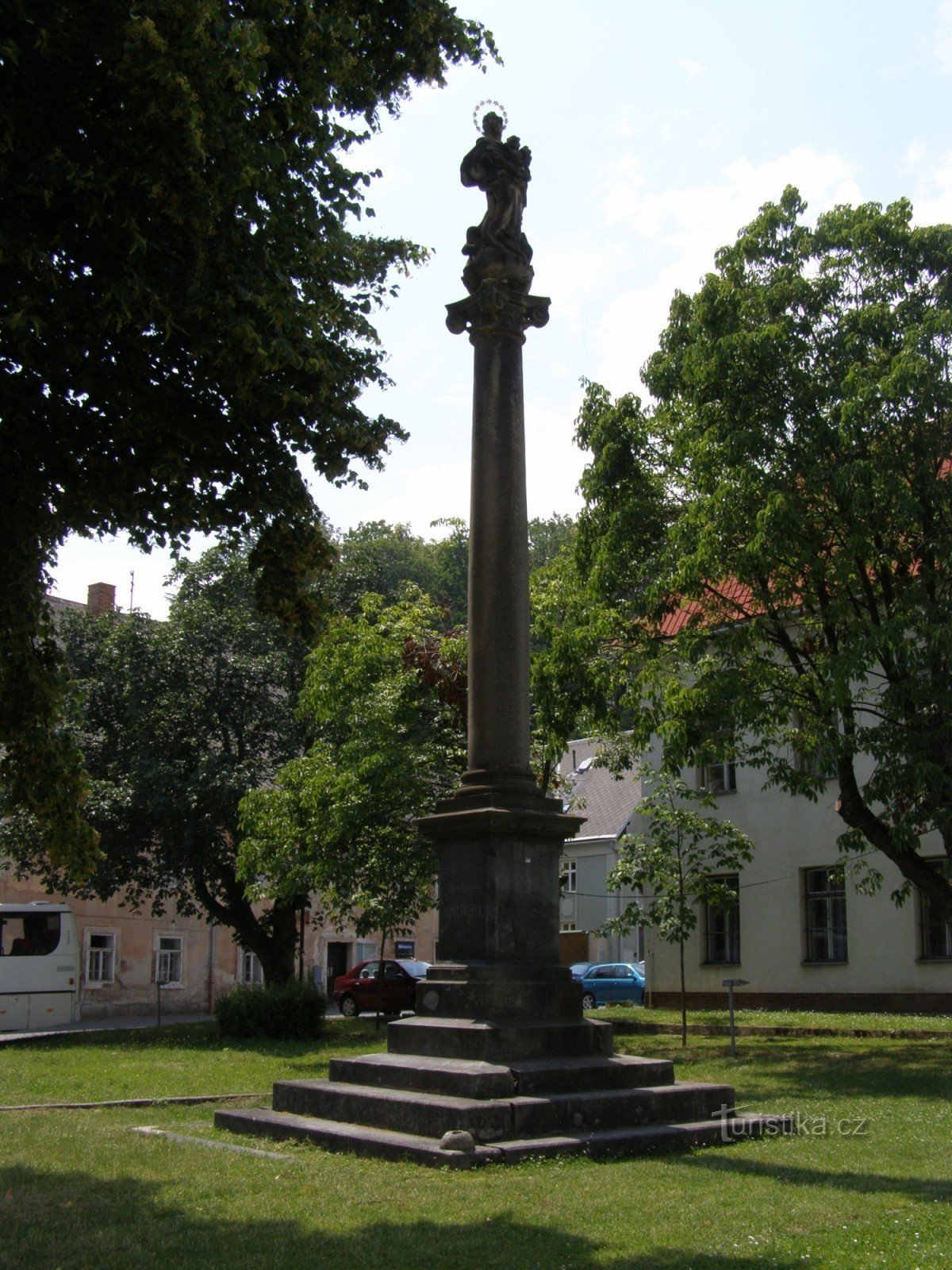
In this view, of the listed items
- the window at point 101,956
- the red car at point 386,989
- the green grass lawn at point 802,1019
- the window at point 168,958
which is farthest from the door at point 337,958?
the green grass lawn at point 802,1019

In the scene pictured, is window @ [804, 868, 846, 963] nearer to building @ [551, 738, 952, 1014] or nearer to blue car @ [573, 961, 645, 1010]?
building @ [551, 738, 952, 1014]

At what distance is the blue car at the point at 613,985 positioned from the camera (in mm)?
34375

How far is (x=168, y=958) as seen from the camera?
40.4m

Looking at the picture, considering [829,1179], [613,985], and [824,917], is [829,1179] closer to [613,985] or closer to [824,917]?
[824,917]

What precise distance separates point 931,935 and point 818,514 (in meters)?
12.8

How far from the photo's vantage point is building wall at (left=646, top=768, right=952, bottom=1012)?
26.2 meters

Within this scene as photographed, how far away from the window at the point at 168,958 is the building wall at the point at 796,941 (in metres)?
16.3

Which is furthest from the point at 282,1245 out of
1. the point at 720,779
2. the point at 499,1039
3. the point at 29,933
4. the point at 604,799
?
the point at 604,799

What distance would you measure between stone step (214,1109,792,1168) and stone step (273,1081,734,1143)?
9cm

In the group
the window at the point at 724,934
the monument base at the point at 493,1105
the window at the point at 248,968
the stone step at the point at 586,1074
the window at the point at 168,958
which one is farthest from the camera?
the window at the point at 248,968

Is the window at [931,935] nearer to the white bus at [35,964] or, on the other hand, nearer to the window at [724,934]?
the window at [724,934]

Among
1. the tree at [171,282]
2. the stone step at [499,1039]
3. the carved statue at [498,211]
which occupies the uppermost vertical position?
the carved statue at [498,211]

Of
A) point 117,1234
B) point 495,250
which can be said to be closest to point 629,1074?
point 117,1234

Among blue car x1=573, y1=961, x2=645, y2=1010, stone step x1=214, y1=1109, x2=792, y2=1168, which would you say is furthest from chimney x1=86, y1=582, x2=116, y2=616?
stone step x1=214, y1=1109, x2=792, y2=1168
